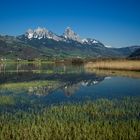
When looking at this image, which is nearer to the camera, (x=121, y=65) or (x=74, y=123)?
(x=74, y=123)

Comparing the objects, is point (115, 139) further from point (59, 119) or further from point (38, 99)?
point (38, 99)

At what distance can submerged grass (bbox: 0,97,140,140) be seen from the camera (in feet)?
71.9

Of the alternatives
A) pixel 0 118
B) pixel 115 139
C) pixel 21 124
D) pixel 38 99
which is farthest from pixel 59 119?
pixel 38 99

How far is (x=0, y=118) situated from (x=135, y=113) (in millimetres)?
13115

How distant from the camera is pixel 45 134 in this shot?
872 inches

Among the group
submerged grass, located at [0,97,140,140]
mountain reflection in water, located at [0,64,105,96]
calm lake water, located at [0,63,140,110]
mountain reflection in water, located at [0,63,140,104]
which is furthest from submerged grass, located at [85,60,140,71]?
submerged grass, located at [0,97,140,140]

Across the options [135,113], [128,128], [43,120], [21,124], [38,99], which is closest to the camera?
[128,128]

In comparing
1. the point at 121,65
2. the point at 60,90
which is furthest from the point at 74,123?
the point at 121,65

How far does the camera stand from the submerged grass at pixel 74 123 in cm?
2192

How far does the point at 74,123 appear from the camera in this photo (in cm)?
2550

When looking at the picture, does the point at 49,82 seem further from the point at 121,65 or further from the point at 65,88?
the point at 121,65

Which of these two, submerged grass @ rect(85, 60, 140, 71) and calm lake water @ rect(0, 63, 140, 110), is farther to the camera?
submerged grass @ rect(85, 60, 140, 71)

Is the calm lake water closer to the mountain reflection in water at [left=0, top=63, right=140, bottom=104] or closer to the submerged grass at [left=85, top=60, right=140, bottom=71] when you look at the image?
the mountain reflection in water at [left=0, top=63, right=140, bottom=104]

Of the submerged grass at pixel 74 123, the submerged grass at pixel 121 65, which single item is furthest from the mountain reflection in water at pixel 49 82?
the submerged grass at pixel 74 123
